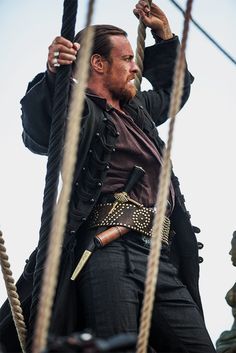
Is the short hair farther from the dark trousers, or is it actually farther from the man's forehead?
the dark trousers

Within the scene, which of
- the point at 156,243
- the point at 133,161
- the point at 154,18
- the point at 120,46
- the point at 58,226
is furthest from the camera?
the point at 154,18

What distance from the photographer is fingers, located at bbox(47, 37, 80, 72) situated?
2582 mm

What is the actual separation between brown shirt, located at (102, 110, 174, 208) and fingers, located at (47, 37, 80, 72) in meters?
0.35

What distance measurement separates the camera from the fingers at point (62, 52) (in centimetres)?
258

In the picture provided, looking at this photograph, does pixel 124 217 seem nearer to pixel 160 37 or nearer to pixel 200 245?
pixel 200 245

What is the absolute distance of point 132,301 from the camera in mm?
2598

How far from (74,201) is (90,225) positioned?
0.32ft

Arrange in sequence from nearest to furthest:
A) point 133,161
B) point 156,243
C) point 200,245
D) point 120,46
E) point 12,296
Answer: point 156,243 → point 12,296 → point 133,161 → point 200,245 → point 120,46

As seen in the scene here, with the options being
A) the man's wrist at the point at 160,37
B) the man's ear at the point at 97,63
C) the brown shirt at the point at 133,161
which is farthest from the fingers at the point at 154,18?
the brown shirt at the point at 133,161

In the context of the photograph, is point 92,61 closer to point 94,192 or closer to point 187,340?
point 94,192

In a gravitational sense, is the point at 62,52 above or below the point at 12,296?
above

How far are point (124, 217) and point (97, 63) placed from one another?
63 cm

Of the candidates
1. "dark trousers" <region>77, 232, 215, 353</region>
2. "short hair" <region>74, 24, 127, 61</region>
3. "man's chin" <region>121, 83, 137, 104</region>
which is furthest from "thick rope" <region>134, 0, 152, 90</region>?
"dark trousers" <region>77, 232, 215, 353</region>

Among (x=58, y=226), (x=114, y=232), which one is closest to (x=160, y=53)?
(x=114, y=232)
